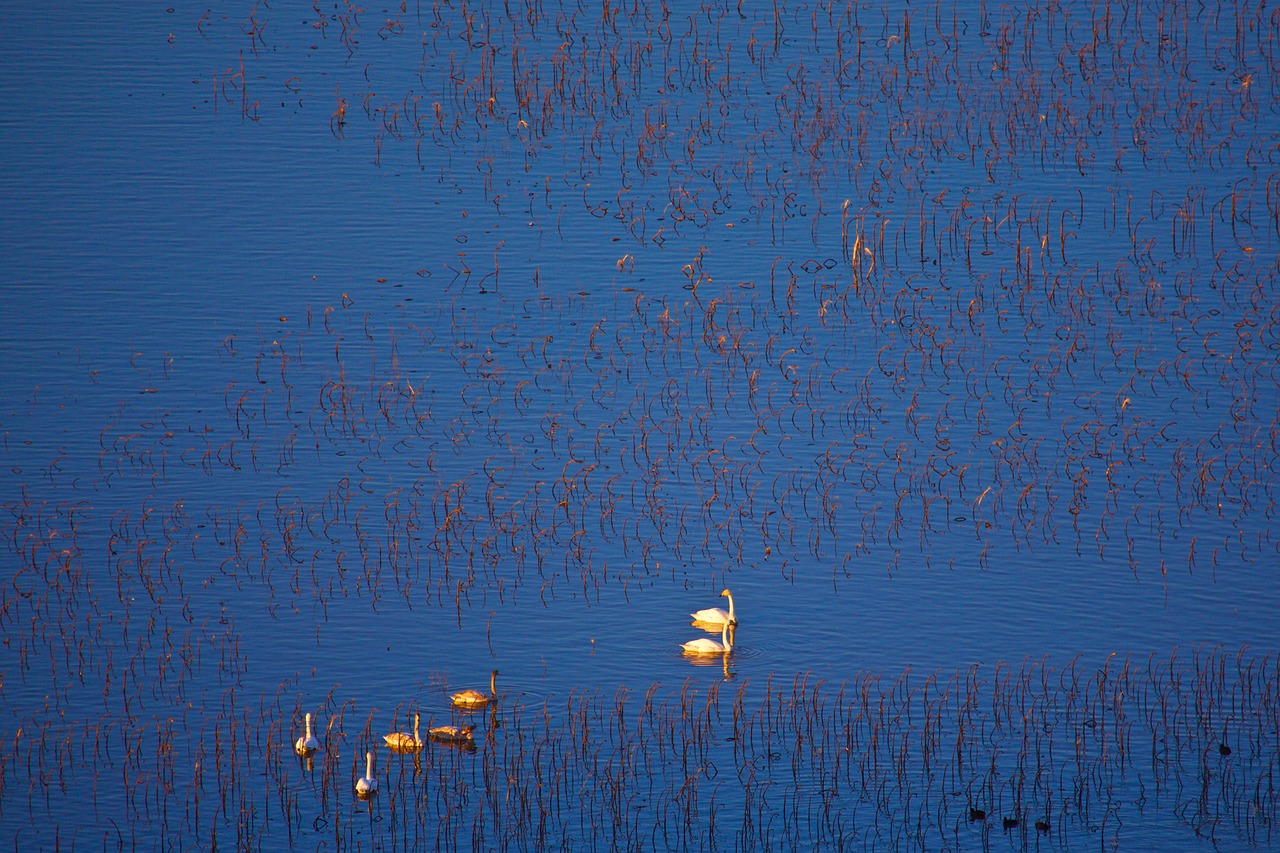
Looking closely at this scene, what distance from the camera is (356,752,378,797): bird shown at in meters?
19.0

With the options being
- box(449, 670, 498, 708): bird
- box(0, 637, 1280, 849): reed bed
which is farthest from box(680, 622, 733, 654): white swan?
box(449, 670, 498, 708): bird

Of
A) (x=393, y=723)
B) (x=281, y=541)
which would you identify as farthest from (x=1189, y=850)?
(x=281, y=541)

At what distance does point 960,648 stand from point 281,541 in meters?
10.1

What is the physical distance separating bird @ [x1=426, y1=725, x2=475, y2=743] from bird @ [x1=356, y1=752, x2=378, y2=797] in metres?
1.16

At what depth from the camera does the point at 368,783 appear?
62.4 feet

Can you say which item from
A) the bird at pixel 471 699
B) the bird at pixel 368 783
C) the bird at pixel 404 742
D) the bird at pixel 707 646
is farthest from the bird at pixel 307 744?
the bird at pixel 707 646

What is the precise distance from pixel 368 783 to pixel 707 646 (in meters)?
5.50

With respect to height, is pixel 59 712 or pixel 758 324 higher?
pixel 758 324

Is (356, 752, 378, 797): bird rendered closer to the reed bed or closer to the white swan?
the reed bed

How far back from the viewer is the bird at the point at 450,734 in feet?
66.2

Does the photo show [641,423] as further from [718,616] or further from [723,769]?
[723,769]

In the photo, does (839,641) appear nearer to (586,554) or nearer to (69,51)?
(586,554)

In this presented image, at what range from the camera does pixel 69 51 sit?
41.9m

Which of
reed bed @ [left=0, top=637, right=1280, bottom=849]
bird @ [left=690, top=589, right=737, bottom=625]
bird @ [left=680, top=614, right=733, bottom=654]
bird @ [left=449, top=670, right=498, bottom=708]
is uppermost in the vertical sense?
bird @ [left=690, top=589, right=737, bottom=625]
